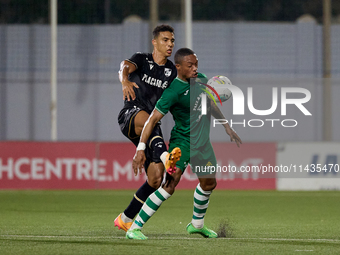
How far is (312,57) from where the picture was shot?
21188 millimetres

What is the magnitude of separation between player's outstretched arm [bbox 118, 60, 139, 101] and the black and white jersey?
0.25 ft

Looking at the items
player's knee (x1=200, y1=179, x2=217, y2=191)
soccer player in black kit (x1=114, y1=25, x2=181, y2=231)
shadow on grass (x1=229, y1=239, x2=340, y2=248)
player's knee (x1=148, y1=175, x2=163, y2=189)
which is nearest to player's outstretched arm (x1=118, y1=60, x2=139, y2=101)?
soccer player in black kit (x1=114, y1=25, x2=181, y2=231)

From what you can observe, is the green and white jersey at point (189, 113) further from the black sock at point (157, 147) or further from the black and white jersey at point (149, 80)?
the black and white jersey at point (149, 80)

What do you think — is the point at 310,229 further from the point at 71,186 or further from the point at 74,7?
the point at 74,7

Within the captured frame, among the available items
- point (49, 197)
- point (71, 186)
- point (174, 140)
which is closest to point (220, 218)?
point (174, 140)

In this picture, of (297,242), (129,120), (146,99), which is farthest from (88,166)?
(297,242)

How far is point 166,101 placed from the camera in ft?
19.1

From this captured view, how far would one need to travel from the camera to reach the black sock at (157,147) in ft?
19.5

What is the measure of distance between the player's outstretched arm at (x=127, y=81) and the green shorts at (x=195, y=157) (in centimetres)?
62

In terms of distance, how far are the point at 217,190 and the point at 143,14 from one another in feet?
33.8

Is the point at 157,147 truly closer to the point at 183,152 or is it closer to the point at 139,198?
the point at 183,152

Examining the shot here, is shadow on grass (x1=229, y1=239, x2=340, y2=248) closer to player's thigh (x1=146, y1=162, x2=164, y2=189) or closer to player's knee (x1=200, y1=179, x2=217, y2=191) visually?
player's knee (x1=200, y1=179, x2=217, y2=191)

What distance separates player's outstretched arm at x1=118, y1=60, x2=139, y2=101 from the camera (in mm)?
6102

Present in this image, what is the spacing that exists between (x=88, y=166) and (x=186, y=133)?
24.6 feet
